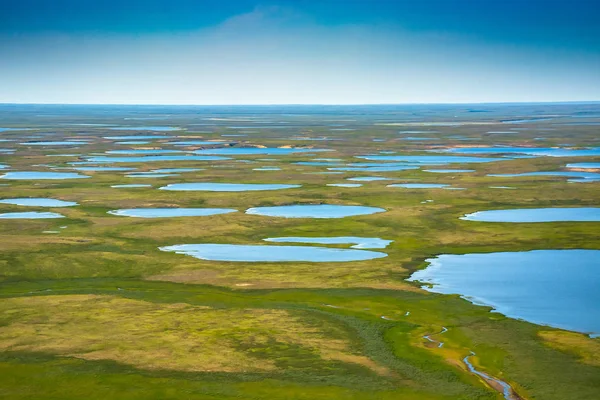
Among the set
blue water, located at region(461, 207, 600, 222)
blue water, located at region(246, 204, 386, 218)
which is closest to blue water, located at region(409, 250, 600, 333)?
blue water, located at region(461, 207, 600, 222)

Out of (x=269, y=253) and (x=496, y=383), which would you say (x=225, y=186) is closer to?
(x=269, y=253)

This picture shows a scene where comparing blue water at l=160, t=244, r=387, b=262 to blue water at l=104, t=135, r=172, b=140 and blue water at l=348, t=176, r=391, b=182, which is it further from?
blue water at l=104, t=135, r=172, b=140

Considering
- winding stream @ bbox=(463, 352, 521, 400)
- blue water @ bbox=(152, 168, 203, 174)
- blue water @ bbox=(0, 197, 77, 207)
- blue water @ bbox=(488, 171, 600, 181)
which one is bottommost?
blue water @ bbox=(152, 168, 203, 174)

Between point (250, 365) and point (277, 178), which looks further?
point (277, 178)

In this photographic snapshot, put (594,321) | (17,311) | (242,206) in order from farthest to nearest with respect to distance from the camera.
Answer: (242,206) → (17,311) → (594,321)

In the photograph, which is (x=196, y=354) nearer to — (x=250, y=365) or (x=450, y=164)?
(x=250, y=365)

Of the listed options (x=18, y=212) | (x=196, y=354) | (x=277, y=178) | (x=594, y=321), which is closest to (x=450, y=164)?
(x=277, y=178)

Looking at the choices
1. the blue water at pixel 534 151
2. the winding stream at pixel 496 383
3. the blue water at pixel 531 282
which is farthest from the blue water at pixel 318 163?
the winding stream at pixel 496 383
